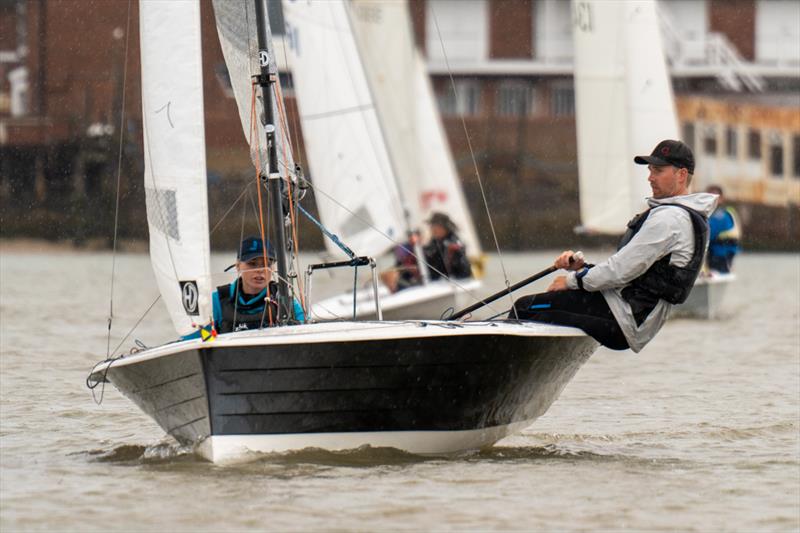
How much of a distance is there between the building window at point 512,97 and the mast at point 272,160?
43971 mm

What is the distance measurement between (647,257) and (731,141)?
148 ft

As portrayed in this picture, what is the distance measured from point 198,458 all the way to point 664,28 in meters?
45.0

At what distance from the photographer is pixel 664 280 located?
9242mm

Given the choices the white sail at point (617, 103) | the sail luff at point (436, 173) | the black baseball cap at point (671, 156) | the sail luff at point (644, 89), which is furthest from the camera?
the sail luff at point (436, 173)

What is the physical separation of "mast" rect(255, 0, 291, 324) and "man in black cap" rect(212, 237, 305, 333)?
0.18ft

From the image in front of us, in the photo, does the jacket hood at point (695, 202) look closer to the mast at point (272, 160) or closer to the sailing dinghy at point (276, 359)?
the sailing dinghy at point (276, 359)

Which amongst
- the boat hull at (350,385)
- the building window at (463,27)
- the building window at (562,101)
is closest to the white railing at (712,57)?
the building window at (562,101)

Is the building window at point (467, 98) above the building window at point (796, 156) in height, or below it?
above

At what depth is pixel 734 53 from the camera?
54438 mm

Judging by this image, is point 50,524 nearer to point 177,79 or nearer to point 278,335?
point 278,335

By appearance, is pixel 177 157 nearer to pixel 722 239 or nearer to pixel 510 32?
pixel 722 239

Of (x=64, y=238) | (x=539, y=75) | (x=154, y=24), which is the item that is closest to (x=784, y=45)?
(x=539, y=75)

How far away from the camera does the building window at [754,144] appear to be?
52938 mm

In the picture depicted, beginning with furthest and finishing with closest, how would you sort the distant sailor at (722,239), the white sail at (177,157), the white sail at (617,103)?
the white sail at (617,103) → the distant sailor at (722,239) → the white sail at (177,157)
